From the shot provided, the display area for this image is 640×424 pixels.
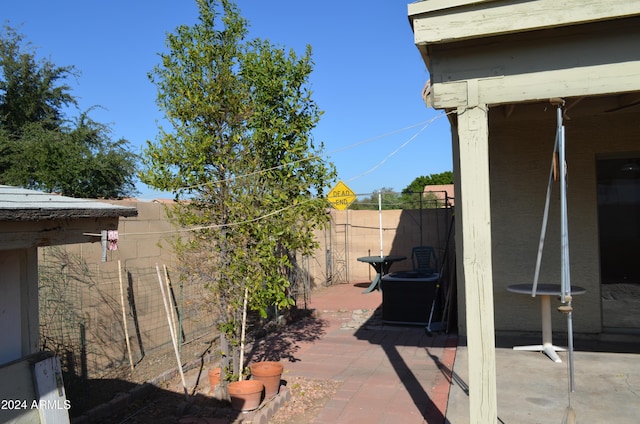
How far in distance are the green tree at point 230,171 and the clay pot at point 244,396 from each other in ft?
1.30

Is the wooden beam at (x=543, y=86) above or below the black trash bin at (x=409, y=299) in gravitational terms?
above

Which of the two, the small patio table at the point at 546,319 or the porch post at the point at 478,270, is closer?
the porch post at the point at 478,270

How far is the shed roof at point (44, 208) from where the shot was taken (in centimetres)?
232

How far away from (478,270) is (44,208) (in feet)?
9.26

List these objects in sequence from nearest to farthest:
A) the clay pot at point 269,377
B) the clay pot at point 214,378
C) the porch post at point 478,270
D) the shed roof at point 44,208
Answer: the shed roof at point 44,208, the porch post at point 478,270, the clay pot at point 269,377, the clay pot at point 214,378


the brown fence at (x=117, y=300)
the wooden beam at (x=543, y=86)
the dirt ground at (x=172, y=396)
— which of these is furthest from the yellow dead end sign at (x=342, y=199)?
the wooden beam at (x=543, y=86)

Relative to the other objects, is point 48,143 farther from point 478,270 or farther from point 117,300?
point 478,270

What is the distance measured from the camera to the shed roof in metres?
2.32

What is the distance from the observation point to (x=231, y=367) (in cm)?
576

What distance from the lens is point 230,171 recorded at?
5.46 m

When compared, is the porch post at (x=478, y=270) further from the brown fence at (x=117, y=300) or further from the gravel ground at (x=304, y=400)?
the brown fence at (x=117, y=300)

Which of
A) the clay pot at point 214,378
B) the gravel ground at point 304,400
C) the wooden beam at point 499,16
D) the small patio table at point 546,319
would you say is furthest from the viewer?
the small patio table at point 546,319

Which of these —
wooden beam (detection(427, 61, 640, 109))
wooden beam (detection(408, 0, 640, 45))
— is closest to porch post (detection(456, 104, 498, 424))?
wooden beam (detection(427, 61, 640, 109))

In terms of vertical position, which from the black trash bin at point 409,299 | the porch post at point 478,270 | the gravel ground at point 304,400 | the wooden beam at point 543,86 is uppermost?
the wooden beam at point 543,86
